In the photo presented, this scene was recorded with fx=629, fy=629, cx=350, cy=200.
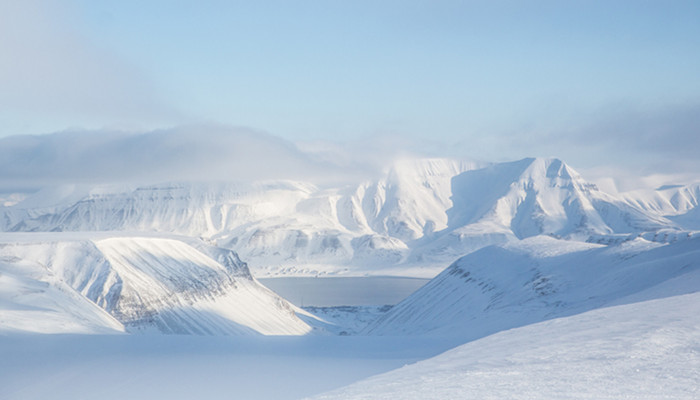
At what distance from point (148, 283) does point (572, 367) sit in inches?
3231

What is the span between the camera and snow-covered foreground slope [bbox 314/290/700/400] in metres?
7.50

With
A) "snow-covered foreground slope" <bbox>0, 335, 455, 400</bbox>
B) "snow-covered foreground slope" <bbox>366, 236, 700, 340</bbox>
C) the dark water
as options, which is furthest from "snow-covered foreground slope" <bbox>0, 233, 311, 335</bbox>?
"snow-covered foreground slope" <bbox>0, 335, 455, 400</bbox>

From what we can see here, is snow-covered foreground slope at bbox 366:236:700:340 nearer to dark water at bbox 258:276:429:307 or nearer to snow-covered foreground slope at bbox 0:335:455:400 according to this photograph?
snow-covered foreground slope at bbox 0:335:455:400

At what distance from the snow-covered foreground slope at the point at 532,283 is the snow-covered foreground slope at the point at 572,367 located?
Result: 2011 centimetres

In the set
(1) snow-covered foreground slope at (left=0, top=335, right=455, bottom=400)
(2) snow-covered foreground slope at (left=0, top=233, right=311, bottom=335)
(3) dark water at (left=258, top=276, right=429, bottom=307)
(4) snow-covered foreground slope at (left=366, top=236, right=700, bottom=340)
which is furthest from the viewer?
(3) dark water at (left=258, top=276, right=429, bottom=307)

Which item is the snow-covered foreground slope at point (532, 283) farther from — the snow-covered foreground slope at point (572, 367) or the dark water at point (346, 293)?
the dark water at point (346, 293)

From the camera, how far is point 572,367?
8.70m

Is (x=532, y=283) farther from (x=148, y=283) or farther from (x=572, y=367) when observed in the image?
(x=148, y=283)

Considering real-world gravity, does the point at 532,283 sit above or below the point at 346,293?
below

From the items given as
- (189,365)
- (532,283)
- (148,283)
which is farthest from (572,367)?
(148,283)

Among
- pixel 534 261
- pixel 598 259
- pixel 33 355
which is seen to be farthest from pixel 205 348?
pixel 534 261

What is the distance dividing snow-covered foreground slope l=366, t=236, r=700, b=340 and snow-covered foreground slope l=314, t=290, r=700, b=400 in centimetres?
2011

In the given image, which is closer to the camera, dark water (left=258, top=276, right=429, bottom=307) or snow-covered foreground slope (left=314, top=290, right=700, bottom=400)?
snow-covered foreground slope (left=314, top=290, right=700, bottom=400)

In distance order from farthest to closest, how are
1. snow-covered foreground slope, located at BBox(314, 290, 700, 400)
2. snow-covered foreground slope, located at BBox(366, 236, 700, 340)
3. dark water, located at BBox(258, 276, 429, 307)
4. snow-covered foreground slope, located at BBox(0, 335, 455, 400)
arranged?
dark water, located at BBox(258, 276, 429, 307) → snow-covered foreground slope, located at BBox(366, 236, 700, 340) → snow-covered foreground slope, located at BBox(0, 335, 455, 400) → snow-covered foreground slope, located at BBox(314, 290, 700, 400)
